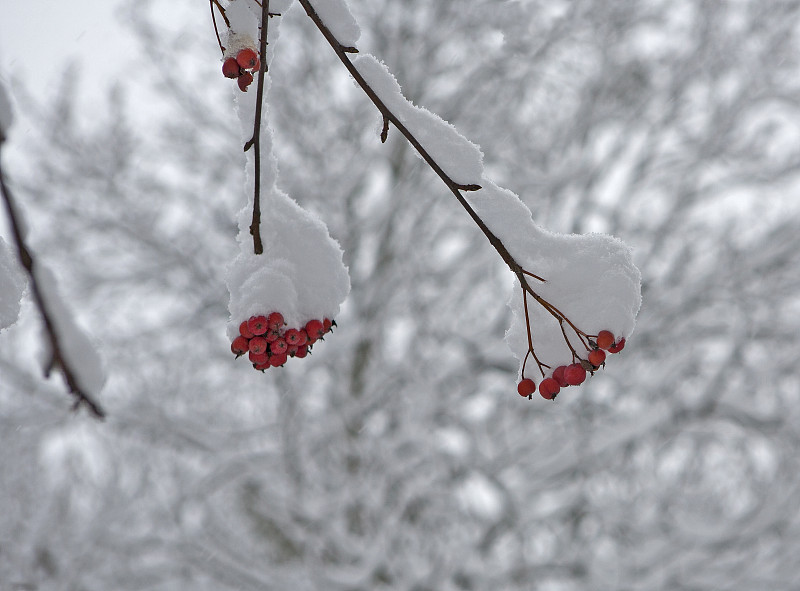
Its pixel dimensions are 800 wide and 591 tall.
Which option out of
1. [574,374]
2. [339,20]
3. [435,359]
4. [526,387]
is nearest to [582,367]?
[574,374]

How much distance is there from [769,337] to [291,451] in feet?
14.7

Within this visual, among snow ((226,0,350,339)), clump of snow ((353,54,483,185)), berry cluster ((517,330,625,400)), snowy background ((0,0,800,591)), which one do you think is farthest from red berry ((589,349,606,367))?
snowy background ((0,0,800,591))

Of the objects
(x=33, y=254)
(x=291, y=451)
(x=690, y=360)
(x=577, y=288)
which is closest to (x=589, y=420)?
(x=690, y=360)

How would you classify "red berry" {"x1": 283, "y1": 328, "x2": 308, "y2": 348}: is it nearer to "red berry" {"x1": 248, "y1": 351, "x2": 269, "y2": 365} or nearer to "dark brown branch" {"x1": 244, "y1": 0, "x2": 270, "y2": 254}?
"red berry" {"x1": 248, "y1": 351, "x2": 269, "y2": 365}

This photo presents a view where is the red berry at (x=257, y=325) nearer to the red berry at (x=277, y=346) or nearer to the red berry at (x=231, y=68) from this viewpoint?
the red berry at (x=277, y=346)

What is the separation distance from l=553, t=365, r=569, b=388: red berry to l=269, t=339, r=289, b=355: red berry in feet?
1.76

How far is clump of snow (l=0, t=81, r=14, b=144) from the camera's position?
0.84 metres

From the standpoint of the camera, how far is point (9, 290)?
116 centimetres

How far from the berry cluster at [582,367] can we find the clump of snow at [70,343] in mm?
757

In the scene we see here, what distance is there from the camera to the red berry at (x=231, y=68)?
1098 millimetres

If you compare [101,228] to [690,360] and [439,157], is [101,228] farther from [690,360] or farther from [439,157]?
[439,157]

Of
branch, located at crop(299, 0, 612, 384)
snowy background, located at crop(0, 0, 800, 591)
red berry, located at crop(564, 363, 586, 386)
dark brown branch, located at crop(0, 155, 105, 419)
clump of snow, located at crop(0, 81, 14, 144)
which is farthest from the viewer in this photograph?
snowy background, located at crop(0, 0, 800, 591)

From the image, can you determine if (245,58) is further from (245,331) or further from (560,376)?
(560,376)

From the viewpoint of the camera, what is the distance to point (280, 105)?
22.4 ft
